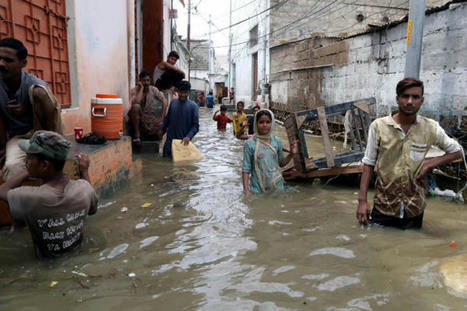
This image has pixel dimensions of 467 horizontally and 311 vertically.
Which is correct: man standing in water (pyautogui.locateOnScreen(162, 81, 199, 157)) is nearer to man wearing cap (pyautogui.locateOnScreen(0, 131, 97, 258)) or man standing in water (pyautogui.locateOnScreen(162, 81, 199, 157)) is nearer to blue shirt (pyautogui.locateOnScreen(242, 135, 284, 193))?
blue shirt (pyautogui.locateOnScreen(242, 135, 284, 193))

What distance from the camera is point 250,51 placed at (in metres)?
24.3

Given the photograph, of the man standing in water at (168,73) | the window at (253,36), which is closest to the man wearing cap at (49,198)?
the man standing in water at (168,73)

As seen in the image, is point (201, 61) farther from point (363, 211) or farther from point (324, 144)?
point (363, 211)

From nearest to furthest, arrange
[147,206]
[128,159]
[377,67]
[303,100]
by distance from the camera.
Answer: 1. [147,206]
2. [128,159]
3. [377,67]
4. [303,100]

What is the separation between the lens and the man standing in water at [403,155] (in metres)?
3.15

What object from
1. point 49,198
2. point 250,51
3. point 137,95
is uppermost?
point 250,51

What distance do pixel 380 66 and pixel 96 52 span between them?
20.8ft

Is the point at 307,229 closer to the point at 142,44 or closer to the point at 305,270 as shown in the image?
the point at 305,270

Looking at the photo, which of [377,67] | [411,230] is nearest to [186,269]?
[411,230]

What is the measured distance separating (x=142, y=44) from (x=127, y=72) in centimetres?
334

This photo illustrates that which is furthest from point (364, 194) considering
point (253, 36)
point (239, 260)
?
point (253, 36)

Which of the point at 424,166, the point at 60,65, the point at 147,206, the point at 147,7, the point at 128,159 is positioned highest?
the point at 147,7

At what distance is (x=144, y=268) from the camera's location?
9.29 ft

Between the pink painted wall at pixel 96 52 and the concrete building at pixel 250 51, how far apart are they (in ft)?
41.0
